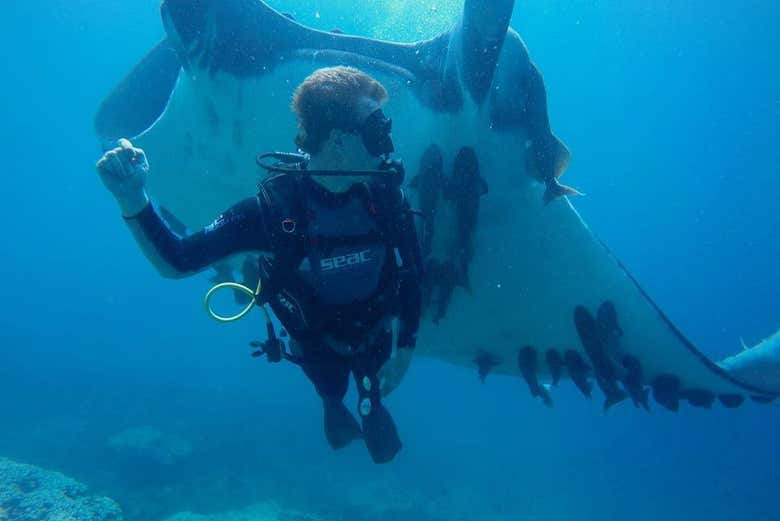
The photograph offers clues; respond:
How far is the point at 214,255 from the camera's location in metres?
2.61

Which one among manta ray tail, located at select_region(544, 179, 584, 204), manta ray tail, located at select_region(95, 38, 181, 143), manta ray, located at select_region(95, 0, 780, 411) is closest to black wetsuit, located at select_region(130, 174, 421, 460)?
manta ray, located at select_region(95, 0, 780, 411)

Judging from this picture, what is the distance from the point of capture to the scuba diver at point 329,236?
2.38m

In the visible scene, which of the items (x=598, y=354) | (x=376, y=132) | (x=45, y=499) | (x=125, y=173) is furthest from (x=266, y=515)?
(x=376, y=132)

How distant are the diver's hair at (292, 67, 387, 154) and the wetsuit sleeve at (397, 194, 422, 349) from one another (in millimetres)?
581

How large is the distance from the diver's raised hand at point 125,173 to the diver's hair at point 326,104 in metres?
0.74

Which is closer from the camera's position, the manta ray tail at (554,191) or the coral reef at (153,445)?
the manta ray tail at (554,191)

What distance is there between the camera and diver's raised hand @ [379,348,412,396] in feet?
10.6

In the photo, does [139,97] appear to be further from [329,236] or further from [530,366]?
[530,366]

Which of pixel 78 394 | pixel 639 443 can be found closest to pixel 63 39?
pixel 78 394

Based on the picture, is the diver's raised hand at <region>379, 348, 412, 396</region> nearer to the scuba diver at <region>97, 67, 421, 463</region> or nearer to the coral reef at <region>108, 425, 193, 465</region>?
the scuba diver at <region>97, 67, 421, 463</region>

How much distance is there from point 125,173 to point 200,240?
0.46 metres

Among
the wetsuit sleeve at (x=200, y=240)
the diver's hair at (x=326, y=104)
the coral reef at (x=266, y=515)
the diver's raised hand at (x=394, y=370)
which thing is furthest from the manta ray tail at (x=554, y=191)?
the coral reef at (x=266, y=515)

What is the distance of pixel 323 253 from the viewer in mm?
2672

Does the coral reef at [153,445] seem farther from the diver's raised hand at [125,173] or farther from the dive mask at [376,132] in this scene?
the dive mask at [376,132]
